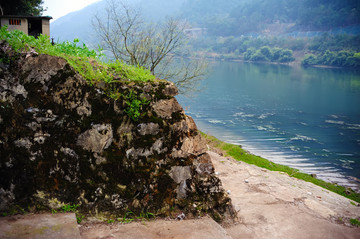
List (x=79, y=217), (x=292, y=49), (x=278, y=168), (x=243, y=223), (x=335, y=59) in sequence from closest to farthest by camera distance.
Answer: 1. (x=79, y=217)
2. (x=243, y=223)
3. (x=278, y=168)
4. (x=335, y=59)
5. (x=292, y=49)

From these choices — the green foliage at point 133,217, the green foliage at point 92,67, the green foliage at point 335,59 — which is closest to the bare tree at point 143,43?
the green foliage at point 92,67

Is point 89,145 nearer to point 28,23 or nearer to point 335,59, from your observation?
point 28,23

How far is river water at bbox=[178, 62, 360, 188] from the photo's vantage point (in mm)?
27766

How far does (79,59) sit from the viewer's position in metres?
6.82

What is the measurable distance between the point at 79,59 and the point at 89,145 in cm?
207

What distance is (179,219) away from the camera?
6480 millimetres

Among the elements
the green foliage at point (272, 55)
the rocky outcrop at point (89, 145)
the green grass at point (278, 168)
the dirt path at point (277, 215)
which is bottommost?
the green grass at point (278, 168)

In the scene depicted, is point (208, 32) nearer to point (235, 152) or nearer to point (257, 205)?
point (235, 152)

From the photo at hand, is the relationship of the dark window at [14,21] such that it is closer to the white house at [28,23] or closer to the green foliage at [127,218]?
the white house at [28,23]

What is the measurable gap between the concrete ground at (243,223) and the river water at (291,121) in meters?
14.6

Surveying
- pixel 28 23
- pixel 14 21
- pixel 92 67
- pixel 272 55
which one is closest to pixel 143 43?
pixel 28 23

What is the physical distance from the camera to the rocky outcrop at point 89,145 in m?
5.75

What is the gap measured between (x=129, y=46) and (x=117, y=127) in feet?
60.0

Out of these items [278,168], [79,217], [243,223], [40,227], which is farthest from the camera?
[278,168]
